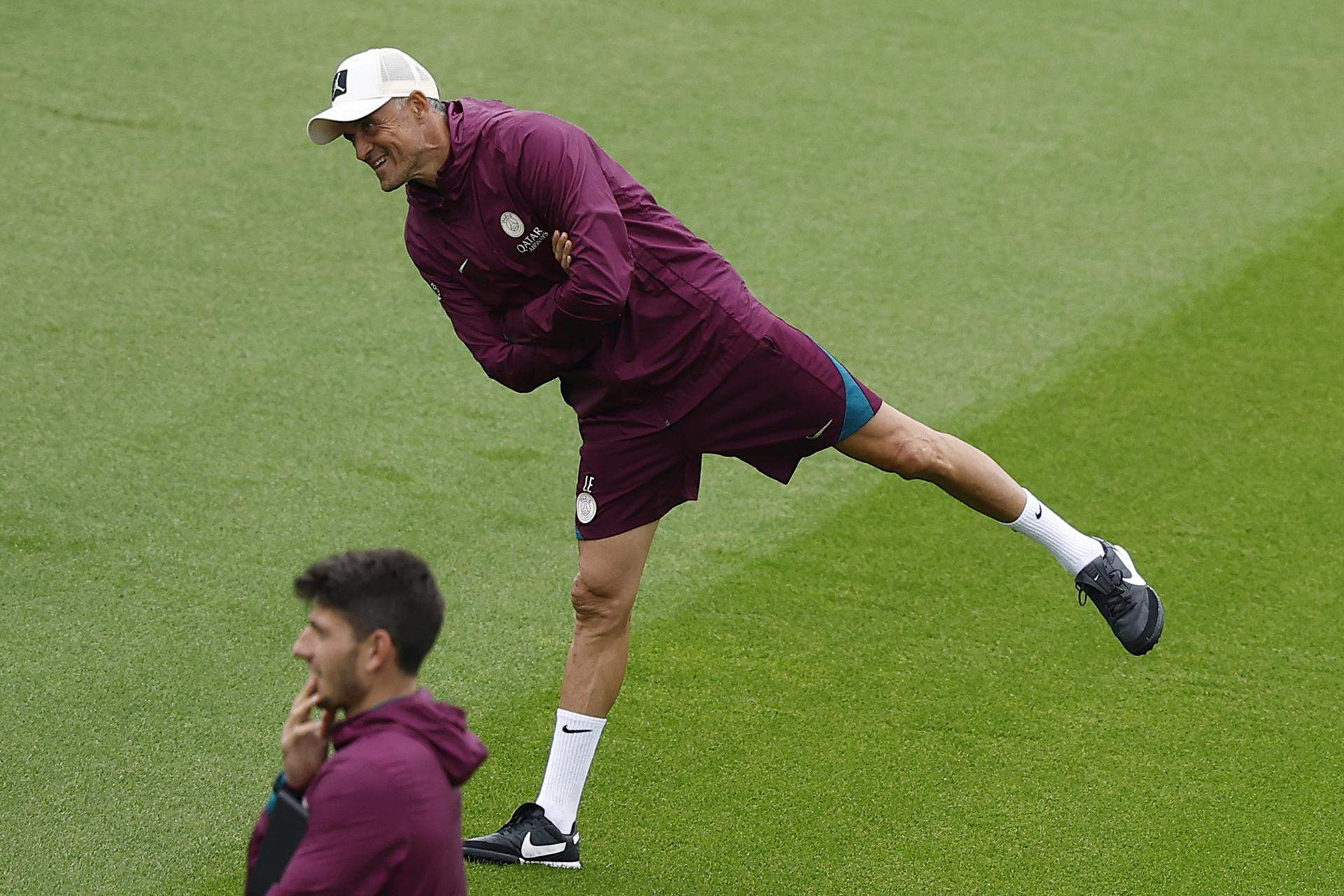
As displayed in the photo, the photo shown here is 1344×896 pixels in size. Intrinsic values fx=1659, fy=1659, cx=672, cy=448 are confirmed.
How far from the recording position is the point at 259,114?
8578 mm

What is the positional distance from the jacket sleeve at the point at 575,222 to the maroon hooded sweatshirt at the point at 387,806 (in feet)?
4.87

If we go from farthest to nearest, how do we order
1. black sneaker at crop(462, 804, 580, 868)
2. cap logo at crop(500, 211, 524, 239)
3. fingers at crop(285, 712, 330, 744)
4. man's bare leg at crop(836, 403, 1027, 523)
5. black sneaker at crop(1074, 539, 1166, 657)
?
black sneaker at crop(1074, 539, 1166, 657)
man's bare leg at crop(836, 403, 1027, 523)
black sneaker at crop(462, 804, 580, 868)
cap logo at crop(500, 211, 524, 239)
fingers at crop(285, 712, 330, 744)

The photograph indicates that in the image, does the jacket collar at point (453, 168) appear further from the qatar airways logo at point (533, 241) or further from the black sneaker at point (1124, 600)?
the black sneaker at point (1124, 600)

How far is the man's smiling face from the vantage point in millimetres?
4047

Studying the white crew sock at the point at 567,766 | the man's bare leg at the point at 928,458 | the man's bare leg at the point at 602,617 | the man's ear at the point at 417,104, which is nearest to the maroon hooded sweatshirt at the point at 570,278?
the man's ear at the point at 417,104

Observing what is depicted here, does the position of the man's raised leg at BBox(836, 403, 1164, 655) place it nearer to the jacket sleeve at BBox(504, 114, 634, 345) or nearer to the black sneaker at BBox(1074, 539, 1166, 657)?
the black sneaker at BBox(1074, 539, 1166, 657)

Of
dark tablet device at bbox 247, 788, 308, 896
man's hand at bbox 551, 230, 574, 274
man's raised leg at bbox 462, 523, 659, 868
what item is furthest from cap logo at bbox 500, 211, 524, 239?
dark tablet device at bbox 247, 788, 308, 896

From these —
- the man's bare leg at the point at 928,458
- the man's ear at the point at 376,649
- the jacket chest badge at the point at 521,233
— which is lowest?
the man's ear at the point at 376,649

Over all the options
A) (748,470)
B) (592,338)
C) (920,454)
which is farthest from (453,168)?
(748,470)

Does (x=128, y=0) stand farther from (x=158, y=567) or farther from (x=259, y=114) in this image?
(x=158, y=567)

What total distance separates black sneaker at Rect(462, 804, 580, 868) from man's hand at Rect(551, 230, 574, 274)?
1413mm

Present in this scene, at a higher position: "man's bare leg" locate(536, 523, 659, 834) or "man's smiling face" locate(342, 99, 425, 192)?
"man's smiling face" locate(342, 99, 425, 192)

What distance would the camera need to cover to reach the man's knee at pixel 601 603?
4.30 m

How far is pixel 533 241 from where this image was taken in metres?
4.14
